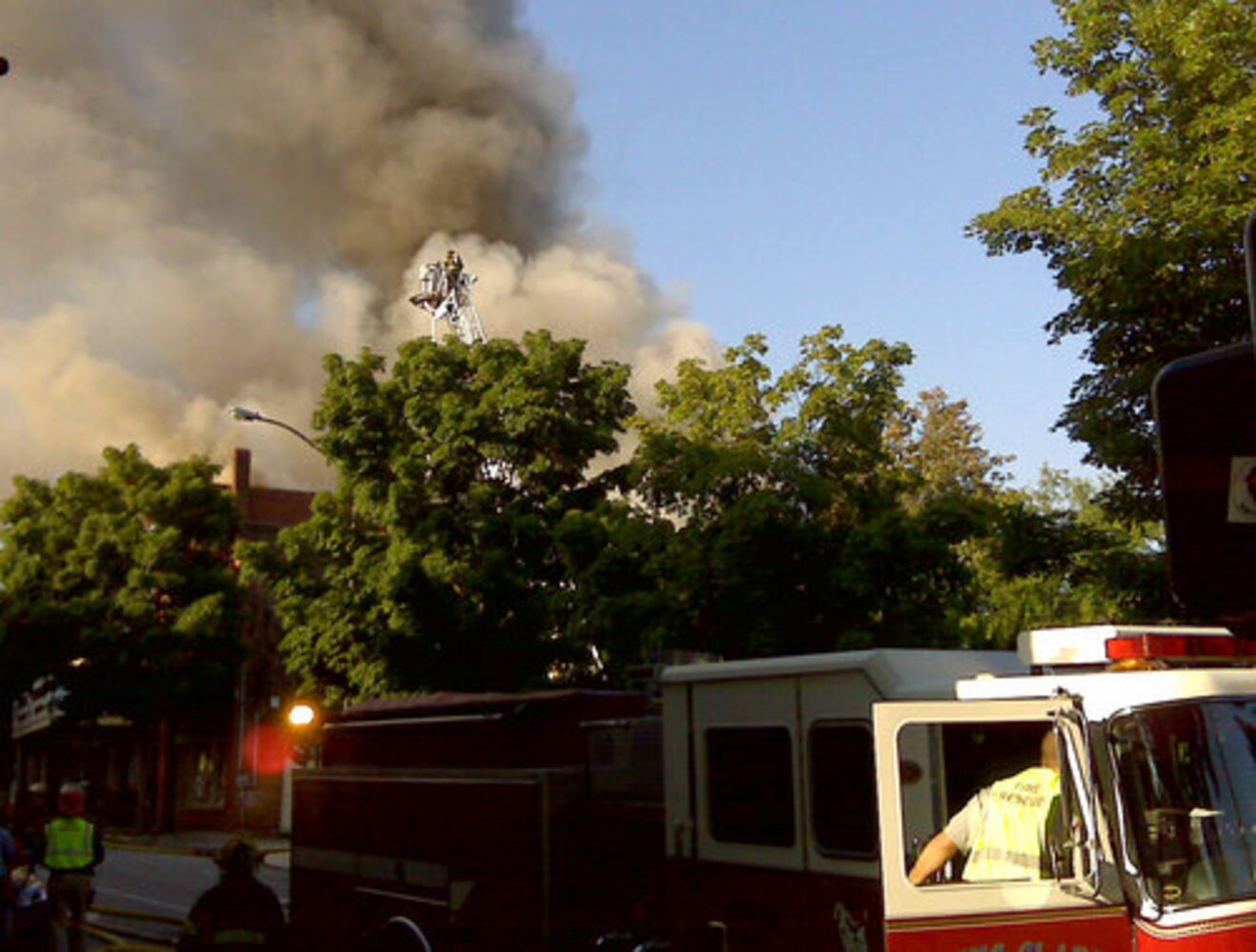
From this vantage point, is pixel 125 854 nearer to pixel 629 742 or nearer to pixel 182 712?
pixel 182 712

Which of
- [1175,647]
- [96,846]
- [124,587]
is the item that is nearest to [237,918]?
[1175,647]

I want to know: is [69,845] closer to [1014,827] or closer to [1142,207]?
[1014,827]

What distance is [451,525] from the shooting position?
21.4m

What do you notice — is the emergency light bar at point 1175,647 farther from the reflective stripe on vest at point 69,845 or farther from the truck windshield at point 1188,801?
the reflective stripe on vest at point 69,845

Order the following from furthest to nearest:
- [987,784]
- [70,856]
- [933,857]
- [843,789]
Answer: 1. [70,856]
2. [843,789]
3. [987,784]
4. [933,857]

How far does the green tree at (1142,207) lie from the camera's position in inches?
544

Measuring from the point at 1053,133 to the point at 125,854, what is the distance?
78.0 feet

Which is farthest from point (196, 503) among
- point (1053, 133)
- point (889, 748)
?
point (889, 748)

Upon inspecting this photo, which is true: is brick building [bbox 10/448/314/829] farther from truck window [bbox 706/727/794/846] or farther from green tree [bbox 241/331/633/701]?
truck window [bbox 706/727/794/846]

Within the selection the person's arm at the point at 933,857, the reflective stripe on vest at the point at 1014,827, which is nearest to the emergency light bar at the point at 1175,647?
the reflective stripe on vest at the point at 1014,827

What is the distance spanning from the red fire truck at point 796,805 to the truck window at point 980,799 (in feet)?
0.04

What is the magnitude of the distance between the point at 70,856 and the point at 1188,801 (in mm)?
8540

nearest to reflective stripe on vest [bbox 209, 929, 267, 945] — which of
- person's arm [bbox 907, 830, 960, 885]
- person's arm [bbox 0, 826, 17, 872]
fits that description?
person's arm [bbox 907, 830, 960, 885]

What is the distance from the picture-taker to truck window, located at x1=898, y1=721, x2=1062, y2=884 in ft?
17.3
